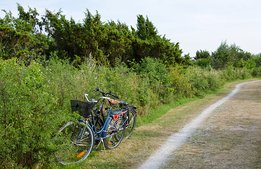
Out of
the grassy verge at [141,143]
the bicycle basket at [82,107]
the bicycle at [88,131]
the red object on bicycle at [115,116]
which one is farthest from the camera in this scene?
the red object on bicycle at [115,116]

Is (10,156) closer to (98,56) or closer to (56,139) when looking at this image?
(56,139)

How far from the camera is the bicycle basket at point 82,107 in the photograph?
22.5ft

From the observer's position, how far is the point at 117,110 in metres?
8.22

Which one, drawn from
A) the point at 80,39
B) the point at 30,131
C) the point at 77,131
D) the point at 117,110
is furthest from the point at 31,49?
the point at 30,131

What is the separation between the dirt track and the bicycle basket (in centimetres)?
193

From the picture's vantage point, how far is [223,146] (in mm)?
7855

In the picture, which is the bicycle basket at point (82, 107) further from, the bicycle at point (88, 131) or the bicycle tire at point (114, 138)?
the bicycle tire at point (114, 138)

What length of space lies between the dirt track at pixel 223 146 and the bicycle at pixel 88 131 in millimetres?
1592

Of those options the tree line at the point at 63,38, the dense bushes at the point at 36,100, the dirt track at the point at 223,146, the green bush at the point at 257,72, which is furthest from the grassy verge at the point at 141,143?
the green bush at the point at 257,72

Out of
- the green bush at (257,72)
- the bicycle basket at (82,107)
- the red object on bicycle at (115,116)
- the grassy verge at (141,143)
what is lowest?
the grassy verge at (141,143)

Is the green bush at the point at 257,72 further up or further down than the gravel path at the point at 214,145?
further up

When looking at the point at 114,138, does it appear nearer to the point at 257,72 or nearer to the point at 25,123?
the point at 25,123

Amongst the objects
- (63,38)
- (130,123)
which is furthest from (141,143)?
(63,38)

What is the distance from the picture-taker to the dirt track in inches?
257
